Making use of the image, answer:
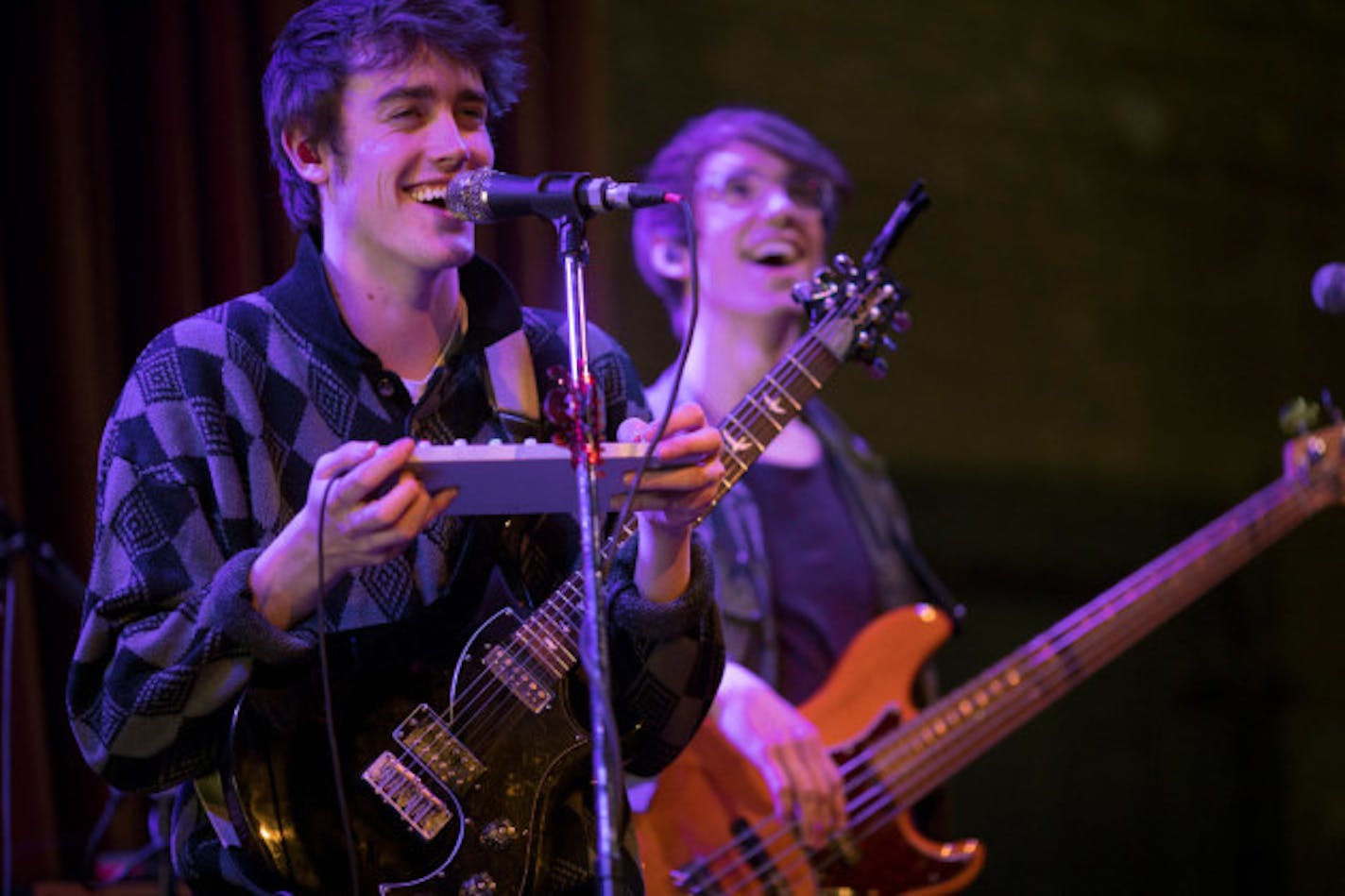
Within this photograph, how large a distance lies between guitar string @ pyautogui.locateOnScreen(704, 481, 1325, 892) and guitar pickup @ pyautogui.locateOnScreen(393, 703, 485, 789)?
2.95ft

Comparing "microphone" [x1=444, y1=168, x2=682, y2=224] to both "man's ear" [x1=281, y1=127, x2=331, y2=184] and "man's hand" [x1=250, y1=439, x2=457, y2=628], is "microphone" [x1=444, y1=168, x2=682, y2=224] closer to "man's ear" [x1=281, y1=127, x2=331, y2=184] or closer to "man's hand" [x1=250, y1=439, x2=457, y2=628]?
"man's hand" [x1=250, y1=439, x2=457, y2=628]

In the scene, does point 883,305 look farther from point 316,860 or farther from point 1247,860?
point 1247,860

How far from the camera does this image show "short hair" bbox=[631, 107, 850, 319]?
3184mm

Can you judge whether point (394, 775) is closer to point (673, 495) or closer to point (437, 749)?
point (437, 749)

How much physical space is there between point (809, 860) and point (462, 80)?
1506mm

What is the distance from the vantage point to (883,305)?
2.37 m

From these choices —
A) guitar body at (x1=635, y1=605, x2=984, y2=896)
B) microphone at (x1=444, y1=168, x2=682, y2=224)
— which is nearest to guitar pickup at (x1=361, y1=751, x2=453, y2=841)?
microphone at (x1=444, y1=168, x2=682, y2=224)

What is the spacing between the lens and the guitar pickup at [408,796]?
175cm

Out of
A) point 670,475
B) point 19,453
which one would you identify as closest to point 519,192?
point 670,475

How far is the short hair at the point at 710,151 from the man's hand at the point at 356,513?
171 cm

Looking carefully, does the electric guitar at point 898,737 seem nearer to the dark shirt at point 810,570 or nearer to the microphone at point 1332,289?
the dark shirt at point 810,570

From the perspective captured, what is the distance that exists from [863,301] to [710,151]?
96 cm

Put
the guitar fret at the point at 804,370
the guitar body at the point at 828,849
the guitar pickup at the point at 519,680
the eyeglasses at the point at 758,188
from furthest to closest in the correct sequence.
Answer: the eyeglasses at the point at 758,188, the guitar body at the point at 828,849, the guitar fret at the point at 804,370, the guitar pickup at the point at 519,680

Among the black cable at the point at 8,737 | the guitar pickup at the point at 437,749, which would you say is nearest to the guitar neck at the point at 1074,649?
the guitar pickup at the point at 437,749
